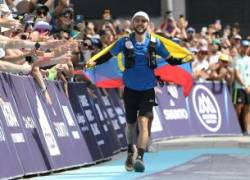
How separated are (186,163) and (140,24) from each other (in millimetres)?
3007

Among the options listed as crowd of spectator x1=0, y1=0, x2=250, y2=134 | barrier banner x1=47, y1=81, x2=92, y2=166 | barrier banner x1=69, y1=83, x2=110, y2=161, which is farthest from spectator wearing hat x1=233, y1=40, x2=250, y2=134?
barrier banner x1=47, y1=81, x2=92, y2=166

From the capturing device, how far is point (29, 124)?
1404 cm

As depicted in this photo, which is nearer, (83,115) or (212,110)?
(83,115)

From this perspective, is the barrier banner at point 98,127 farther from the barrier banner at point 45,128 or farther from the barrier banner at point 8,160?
the barrier banner at point 8,160

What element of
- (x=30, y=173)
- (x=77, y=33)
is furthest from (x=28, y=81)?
(x=77, y=33)

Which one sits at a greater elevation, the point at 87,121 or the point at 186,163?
the point at 87,121

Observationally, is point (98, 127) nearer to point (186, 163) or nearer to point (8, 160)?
point (186, 163)

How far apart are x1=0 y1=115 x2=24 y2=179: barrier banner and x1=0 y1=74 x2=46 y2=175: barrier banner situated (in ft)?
0.42

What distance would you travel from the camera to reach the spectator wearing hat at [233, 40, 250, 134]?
84.1ft

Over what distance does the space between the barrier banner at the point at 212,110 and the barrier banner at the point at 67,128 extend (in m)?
8.48

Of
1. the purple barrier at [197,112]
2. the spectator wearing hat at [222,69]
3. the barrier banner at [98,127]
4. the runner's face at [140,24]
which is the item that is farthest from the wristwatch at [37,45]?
the spectator wearing hat at [222,69]

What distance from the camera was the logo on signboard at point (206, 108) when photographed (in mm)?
25016

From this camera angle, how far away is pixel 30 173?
1352cm

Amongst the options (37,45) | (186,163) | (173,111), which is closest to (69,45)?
(37,45)
